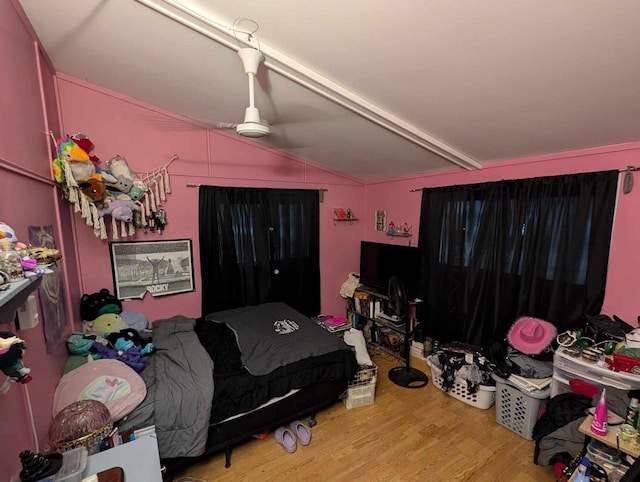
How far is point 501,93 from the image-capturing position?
5.52 ft

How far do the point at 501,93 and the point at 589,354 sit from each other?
1.80 meters

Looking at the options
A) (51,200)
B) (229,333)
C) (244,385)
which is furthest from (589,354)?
(51,200)

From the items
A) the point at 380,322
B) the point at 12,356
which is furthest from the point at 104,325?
the point at 380,322

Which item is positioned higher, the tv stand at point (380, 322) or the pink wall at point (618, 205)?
the pink wall at point (618, 205)

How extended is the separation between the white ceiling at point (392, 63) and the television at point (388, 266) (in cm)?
117

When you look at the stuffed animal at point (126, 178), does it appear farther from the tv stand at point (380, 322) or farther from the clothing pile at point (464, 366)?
the clothing pile at point (464, 366)

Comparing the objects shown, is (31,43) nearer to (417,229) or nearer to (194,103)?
(194,103)

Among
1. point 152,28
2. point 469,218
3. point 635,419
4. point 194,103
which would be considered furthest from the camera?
point 469,218

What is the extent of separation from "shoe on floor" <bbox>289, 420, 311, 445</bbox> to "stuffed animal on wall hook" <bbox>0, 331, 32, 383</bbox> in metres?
1.89

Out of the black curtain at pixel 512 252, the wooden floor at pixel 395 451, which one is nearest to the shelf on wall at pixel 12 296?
the wooden floor at pixel 395 451

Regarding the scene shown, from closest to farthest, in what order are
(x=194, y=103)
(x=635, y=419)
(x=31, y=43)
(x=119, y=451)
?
(x=119, y=451), (x=635, y=419), (x=31, y=43), (x=194, y=103)

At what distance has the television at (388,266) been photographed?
3.21 meters

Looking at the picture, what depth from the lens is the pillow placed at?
1.66 meters

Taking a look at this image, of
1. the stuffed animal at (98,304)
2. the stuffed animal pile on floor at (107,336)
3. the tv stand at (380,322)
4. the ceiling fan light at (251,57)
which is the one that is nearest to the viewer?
the ceiling fan light at (251,57)
